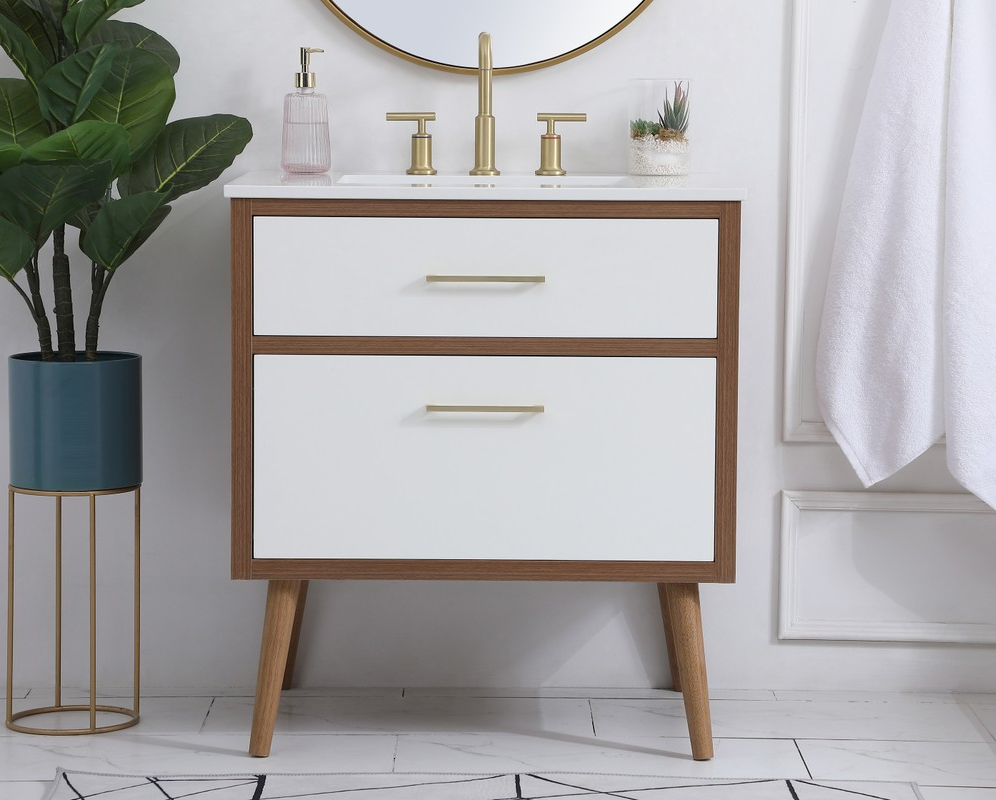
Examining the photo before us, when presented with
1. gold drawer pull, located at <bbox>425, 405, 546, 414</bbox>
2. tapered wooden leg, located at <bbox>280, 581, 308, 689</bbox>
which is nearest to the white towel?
gold drawer pull, located at <bbox>425, 405, 546, 414</bbox>

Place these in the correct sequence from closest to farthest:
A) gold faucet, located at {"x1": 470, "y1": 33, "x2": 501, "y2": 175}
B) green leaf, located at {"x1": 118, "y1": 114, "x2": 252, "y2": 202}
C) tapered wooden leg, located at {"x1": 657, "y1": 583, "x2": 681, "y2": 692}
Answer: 1. green leaf, located at {"x1": 118, "y1": 114, "x2": 252, "y2": 202}
2. gold faucet, located at {"x1": 470, "y1": 33, "x2": 501, "y2": 175}
3. tapered wooden leg, located at {"x1": 657, "y1": 583, "x2": 681, "y2": 692}

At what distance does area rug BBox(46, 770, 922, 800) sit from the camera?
4.84 feet

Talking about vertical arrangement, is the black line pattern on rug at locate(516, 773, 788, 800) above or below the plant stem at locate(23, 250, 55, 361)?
below

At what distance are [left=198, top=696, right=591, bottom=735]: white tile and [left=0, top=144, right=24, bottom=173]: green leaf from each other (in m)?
0.89

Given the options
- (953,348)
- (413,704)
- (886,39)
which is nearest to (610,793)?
(413,704)

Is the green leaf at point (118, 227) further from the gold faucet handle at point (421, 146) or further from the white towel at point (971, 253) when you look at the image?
the white towel at point (971, 253)

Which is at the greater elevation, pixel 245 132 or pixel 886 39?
pixel 886 39

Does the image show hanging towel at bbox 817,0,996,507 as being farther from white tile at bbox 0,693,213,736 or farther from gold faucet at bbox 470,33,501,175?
white tile at bbox 0,693,213,736

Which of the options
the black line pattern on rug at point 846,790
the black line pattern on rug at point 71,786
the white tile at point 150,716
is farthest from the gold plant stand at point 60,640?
the black line pattern on rug at point 846,790

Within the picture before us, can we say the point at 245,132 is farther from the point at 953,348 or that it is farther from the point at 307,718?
the point at 953,348

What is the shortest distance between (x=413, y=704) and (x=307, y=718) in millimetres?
178

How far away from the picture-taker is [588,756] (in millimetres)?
1612

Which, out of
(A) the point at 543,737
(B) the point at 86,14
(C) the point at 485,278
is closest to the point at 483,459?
(C) the point at 485,278

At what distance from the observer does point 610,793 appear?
1486 millimetres
